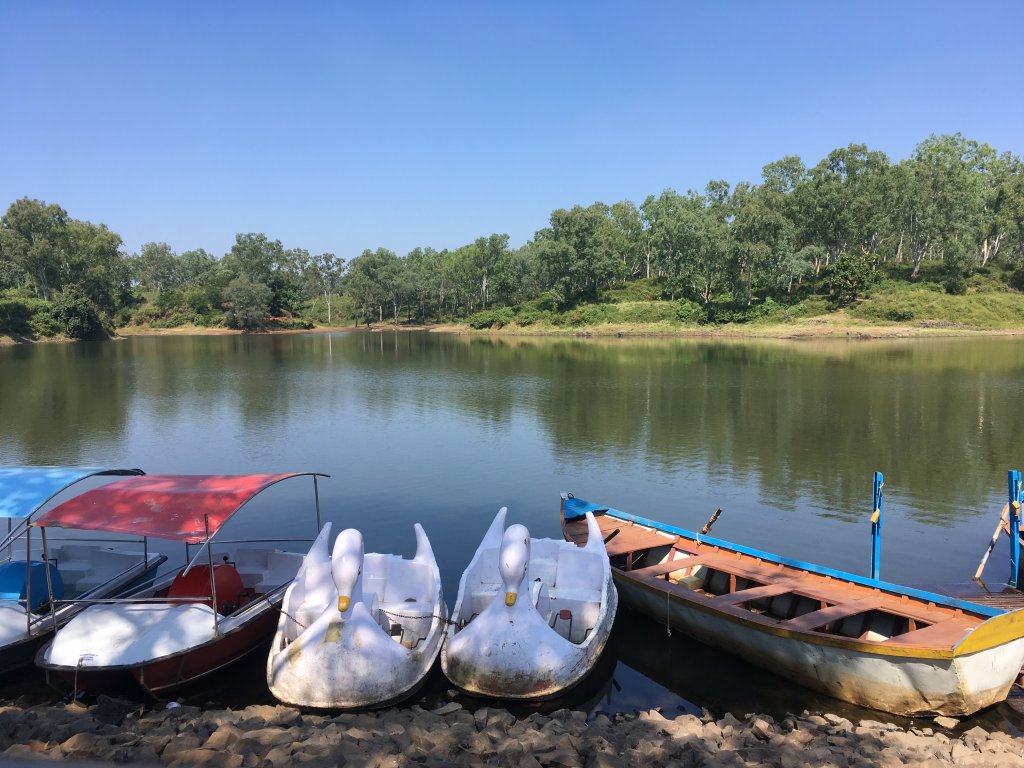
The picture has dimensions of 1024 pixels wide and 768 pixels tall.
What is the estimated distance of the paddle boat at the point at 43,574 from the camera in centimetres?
890

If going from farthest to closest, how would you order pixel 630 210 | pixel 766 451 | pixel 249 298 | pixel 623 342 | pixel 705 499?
1. pixel 630 210
2. pixel 249 298
3. pixel 623 342
4. pixel 766 451
5. pixel 705 499

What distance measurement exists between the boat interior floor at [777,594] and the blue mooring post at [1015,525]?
129 inches

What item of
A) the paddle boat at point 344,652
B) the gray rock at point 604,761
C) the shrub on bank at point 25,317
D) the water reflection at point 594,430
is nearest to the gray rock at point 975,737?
the gray rock at point 604,761

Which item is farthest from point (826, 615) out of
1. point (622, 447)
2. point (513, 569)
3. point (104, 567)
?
point (622, 447)

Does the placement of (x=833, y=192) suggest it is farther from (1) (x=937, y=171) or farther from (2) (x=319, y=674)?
(2) (x=319, y=674)

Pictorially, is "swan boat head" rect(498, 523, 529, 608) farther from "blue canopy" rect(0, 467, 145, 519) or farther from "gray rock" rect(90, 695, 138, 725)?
"blue canopy" rect(0, 467, 145, 519)

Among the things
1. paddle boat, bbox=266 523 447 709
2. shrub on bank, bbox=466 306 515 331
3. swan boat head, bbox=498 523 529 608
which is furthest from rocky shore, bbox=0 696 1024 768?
shrub on bank, bbox=466 306 515 331

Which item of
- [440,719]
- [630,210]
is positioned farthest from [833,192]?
[440,719]

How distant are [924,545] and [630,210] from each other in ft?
324

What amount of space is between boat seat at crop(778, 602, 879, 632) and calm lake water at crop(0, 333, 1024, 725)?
0.95 meters

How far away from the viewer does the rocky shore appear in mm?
6141

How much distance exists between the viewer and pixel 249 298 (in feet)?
325

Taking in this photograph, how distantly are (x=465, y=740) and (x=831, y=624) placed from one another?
225 inches

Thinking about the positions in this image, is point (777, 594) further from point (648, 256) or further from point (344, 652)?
point (648, 256)
